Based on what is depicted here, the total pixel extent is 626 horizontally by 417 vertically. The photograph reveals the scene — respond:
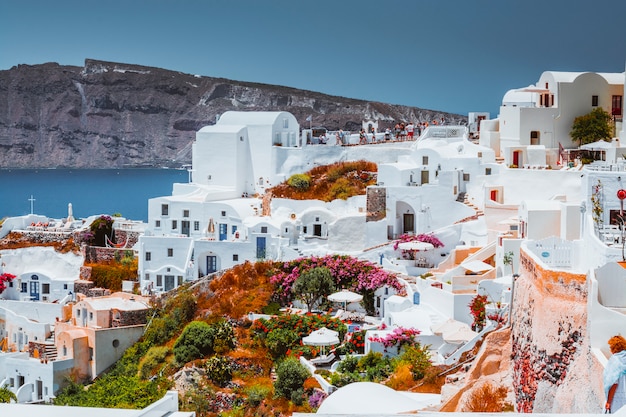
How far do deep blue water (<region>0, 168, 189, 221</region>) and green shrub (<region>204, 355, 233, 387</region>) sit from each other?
37.5 m

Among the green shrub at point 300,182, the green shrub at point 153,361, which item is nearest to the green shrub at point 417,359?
the green shrub at point 153,361

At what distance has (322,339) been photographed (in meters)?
24.2

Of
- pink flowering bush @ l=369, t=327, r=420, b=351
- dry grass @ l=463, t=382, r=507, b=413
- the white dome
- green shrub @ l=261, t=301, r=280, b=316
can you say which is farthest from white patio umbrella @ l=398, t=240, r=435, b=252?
the white dome

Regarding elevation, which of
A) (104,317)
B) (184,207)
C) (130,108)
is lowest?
(104,317)

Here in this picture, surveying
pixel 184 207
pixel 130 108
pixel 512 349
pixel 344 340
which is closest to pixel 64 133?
pixel 130 108

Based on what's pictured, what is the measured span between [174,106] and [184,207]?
8766 centimetres

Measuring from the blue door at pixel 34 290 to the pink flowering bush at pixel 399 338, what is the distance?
56.2 feet

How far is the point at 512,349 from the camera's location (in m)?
17.2

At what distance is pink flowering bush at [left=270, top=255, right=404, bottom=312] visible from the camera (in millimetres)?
27266

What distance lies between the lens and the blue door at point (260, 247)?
3106 centimetres

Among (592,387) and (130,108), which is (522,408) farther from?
(130,108)

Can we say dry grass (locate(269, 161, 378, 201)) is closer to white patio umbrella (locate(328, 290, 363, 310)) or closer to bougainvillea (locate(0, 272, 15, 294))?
white patio umbrella (locate(328, 290, 363, 310))

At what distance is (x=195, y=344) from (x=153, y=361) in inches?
91.7

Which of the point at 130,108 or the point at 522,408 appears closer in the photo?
the point at 522,408
